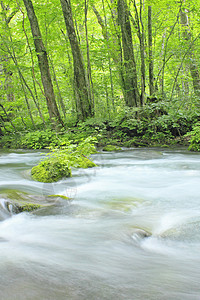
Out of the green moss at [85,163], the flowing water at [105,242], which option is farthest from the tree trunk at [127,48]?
the flowing water at [105,242]

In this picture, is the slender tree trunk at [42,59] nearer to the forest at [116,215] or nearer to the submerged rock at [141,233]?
the forest at [116,215]

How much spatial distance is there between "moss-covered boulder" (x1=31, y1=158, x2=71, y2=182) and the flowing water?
16 cm

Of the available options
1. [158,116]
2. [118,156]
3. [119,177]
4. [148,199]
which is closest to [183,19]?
[158,116]

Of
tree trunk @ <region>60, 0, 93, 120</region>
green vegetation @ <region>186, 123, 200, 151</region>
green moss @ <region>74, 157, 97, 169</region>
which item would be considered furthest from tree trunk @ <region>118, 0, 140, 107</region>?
green moss @ <region>74, 157, 97, 169</region>

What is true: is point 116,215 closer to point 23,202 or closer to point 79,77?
point 23,202

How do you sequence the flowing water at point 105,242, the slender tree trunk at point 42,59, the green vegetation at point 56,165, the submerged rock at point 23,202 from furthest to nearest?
the slender tree trunk at point 42,59 < the green vegetation at point 56,165 < the submerged rock at point 23,202 < the flowing water at point 105,242

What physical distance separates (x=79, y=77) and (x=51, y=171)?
6783 mm

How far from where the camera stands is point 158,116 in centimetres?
938

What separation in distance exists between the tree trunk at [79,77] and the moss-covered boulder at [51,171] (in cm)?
622

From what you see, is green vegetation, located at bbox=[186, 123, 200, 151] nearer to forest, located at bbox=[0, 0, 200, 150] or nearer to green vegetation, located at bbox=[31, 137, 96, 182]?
forest, located at bbox=[0, 0, 200, 150]

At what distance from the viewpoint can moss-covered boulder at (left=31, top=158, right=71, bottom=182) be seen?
472cm

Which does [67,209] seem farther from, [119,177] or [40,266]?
[119,177]

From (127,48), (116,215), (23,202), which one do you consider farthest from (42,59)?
(116,215)

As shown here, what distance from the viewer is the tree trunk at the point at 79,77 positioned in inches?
395
